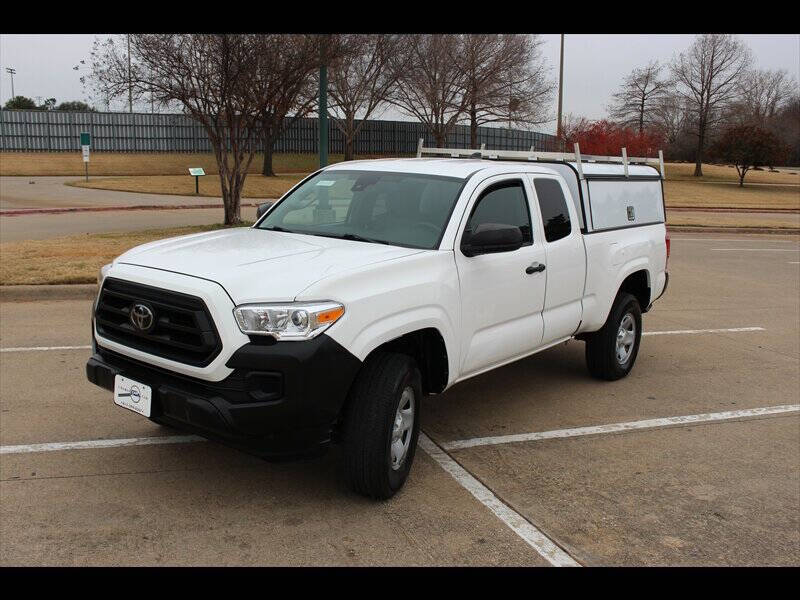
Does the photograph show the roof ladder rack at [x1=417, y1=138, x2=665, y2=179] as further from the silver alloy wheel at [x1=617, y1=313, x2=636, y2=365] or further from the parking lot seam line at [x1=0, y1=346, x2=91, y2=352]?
the parking lot seam line at [x1=0, y1=346, x2=91, y2=352]

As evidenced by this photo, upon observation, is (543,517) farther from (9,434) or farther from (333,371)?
(9,434)

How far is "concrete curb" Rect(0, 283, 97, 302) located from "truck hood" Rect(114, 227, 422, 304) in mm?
5220

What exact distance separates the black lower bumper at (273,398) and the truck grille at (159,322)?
0.16 m

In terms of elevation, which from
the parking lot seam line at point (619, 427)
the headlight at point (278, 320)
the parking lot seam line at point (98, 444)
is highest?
the headlight at point (278, 320)

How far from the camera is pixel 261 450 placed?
375cm

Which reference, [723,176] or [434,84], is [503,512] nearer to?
[434,84]

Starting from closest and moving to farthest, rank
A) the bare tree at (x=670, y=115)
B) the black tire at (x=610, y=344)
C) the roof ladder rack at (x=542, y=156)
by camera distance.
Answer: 1. the roof ladder rack at (x=542, y=156)
2. the black tire at (x=610, y=344)
3. the bare tree at (x=670, y=115)

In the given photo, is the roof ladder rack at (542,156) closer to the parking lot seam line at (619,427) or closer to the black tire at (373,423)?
the parking lot seam line at (619,427)

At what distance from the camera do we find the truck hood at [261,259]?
3.77 metres

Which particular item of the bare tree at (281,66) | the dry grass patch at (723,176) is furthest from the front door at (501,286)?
the dry grass patch at (723,176)

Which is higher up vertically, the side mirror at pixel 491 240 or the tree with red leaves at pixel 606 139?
the tree with red leaves at pixel 606 139

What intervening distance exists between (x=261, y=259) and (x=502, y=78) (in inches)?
1786

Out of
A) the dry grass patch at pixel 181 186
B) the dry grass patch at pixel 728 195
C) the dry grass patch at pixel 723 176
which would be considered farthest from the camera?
the dry grass patch at pixel 723 176

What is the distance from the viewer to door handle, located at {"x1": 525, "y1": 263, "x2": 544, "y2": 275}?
5219mm
